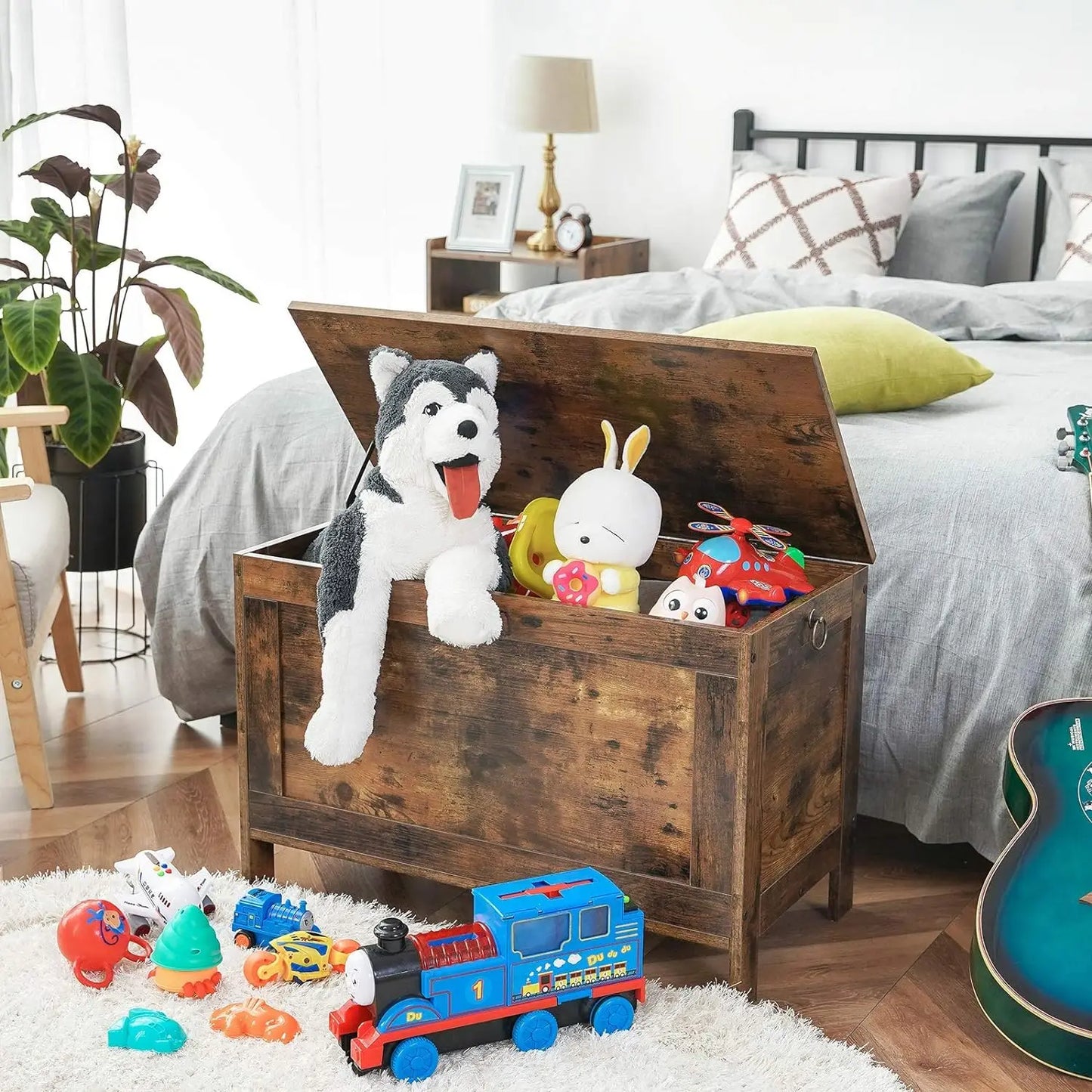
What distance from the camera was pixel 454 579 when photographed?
167cm

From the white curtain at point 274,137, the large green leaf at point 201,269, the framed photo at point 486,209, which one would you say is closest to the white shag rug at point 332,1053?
the large green leaf at point 201,269

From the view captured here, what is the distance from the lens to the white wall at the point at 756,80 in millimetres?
3641

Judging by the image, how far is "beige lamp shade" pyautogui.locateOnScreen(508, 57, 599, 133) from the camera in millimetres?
3953

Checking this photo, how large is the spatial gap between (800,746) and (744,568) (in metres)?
0.23

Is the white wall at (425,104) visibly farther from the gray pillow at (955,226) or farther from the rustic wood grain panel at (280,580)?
the rustic wood grain panel at (280,580)

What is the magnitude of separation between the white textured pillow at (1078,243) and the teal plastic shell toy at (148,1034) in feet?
8.69

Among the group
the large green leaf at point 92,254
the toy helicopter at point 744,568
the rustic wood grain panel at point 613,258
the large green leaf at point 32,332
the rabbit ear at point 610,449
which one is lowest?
the toy helicopter at point 744,568

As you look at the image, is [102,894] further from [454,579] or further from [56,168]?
[56,168]

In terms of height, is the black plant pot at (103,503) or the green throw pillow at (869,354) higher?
the green throw pillow at (869,354)

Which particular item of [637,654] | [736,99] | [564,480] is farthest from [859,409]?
[736,99]

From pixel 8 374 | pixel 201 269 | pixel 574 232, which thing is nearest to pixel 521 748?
pixel 8 374

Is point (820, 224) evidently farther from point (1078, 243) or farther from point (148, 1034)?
point (148, 1034)

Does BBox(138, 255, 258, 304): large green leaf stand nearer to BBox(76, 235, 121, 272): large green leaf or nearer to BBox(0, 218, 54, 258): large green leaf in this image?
BBox(76, 235, 121, 272): large green leaf

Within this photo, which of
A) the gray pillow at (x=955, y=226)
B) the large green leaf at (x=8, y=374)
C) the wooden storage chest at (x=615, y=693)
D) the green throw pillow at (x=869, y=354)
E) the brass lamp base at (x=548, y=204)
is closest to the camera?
the wooden storage chest at (x=615, y=693)
